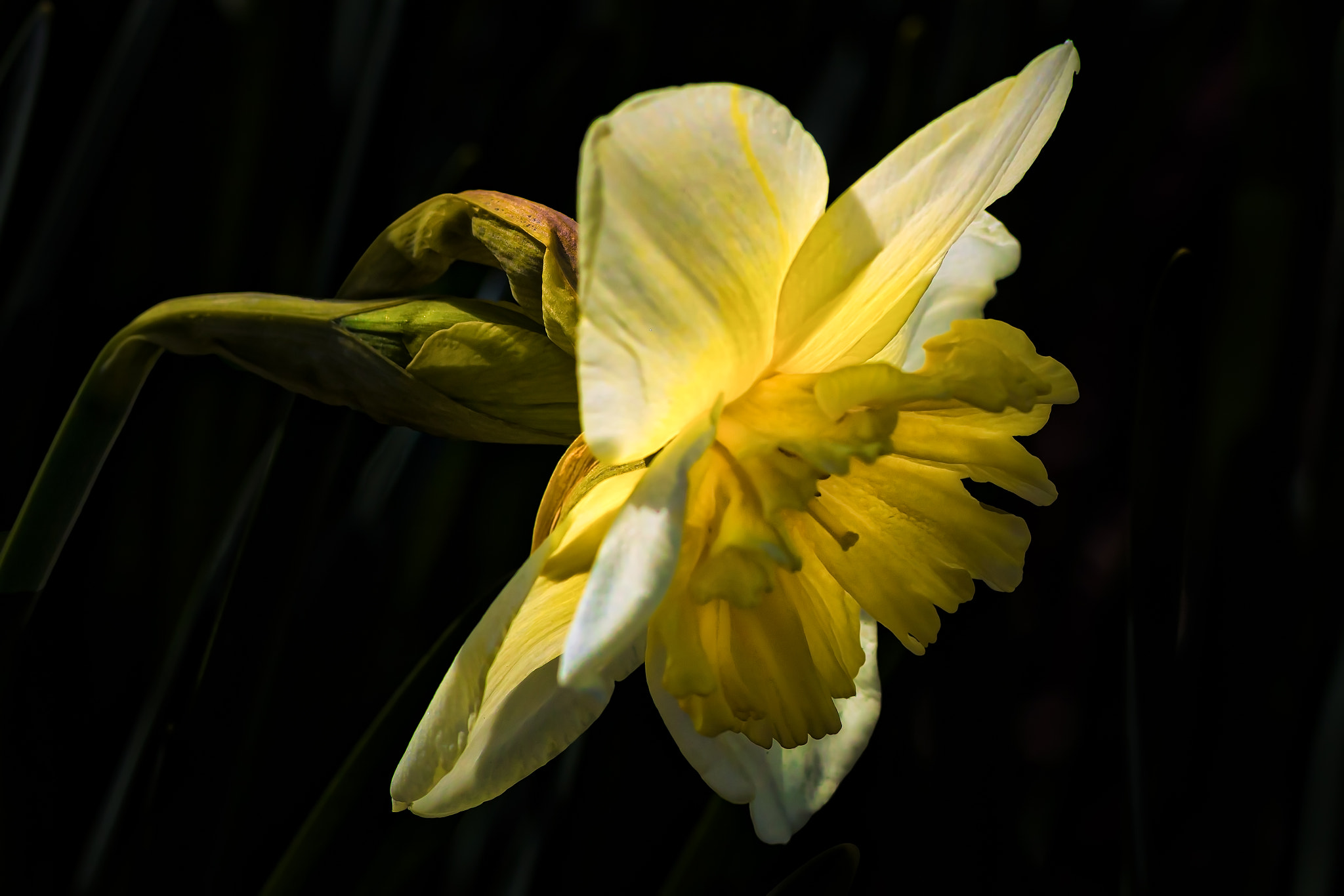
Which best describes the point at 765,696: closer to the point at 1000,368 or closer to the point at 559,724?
the point at 559,724

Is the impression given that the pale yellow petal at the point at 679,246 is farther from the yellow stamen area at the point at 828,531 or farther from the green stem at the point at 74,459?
the green stem at the point at 74,459

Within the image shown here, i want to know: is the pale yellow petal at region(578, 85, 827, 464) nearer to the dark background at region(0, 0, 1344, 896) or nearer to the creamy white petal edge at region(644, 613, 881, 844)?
the creamy white petal edge at region(644, 613, 881, 844)

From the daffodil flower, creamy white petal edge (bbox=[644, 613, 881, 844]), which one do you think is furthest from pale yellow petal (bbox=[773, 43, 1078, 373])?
creamy white petal edge (bbox=[644, 613, 881, 844])

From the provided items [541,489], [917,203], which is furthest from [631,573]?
[541,489]

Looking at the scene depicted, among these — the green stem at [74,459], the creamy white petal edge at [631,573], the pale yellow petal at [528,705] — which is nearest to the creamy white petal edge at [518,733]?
the pale yellow petal at [528,705]

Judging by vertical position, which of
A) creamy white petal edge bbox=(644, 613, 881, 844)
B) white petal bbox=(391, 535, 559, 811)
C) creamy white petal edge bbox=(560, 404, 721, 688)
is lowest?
creamy white petal edge bbox=(644, 613, 881, 844)

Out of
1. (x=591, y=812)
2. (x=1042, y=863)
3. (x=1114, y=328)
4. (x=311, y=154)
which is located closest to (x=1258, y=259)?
(x=1114, y=328)
